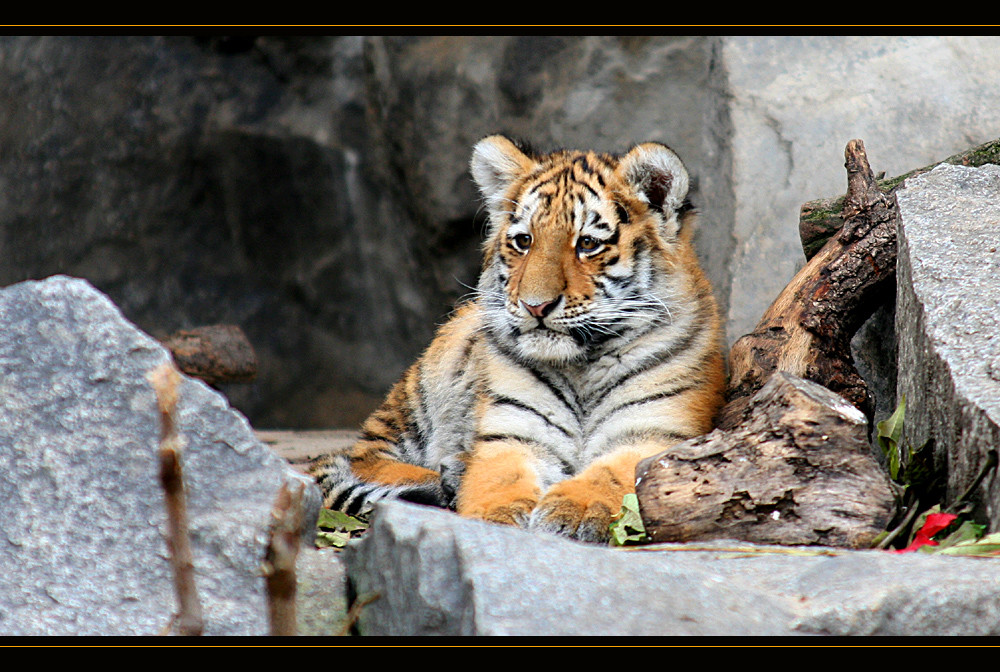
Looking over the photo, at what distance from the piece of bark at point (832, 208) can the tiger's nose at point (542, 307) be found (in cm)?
151

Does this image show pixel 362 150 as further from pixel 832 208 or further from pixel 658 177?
pixel 832 208

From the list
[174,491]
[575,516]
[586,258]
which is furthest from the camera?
[586,258]

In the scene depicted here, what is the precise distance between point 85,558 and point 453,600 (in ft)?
3.75

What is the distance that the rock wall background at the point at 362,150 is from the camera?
5.85 m

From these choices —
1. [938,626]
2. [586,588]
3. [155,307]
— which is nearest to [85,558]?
[586,588]

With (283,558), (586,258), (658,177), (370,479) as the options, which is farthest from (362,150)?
(283,558)

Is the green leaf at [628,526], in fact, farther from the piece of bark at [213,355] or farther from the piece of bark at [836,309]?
the piece of bark at [213,355]

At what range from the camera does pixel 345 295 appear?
8828 millimetres

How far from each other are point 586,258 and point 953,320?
153cm

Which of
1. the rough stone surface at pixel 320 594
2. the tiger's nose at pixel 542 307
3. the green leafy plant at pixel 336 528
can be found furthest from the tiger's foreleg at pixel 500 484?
Answer: the rough stone surface at pixel 320 594

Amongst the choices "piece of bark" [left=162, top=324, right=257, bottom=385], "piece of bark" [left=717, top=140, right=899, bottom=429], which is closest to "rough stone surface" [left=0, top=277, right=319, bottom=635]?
"piece of bark" [left=717, top=140, right=899, bottom=429]

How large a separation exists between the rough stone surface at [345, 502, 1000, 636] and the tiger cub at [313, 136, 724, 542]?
50.0 inches

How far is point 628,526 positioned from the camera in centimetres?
341

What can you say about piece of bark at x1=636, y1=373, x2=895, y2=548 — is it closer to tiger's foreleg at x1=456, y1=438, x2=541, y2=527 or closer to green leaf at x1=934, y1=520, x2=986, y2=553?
green leaf at x1=934, y1=520, x2=986, y2=553
